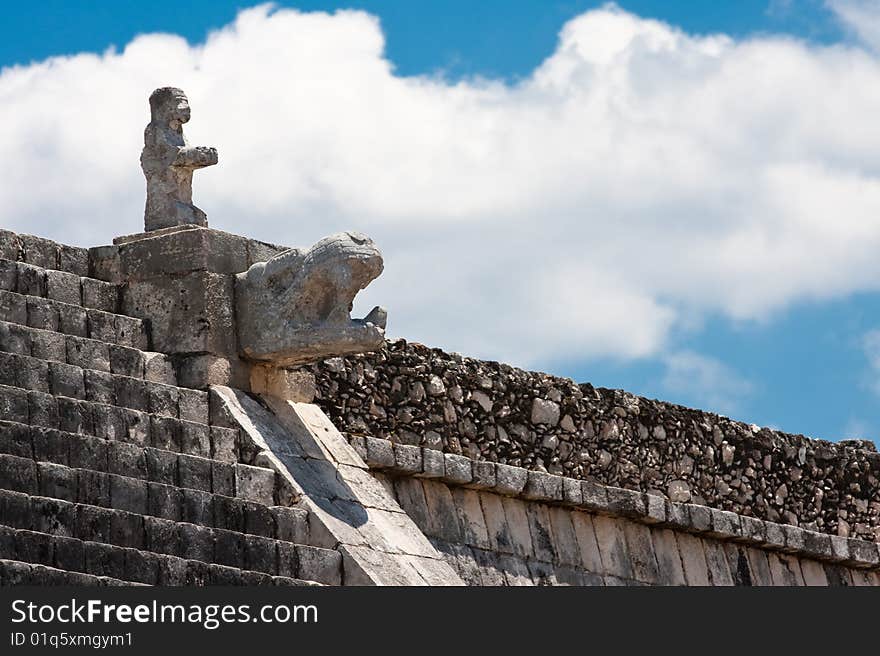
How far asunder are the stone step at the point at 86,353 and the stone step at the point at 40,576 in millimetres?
1809

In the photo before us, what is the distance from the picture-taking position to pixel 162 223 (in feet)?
41.5

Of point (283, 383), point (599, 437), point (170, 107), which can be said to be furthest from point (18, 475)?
point (599, 437)

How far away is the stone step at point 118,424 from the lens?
1066 centimetres

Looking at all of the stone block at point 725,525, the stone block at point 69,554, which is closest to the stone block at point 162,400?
the stone block at point 69,554

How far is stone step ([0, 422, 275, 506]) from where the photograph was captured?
34.1 ft

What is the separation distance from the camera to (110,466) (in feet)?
35.1

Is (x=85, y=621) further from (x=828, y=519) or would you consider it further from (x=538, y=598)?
(x=828, y=519)

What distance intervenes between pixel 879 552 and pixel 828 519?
65cm

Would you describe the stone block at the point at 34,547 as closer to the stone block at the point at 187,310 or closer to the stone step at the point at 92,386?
the stone step at the point at 92,386

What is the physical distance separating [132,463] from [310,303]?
1.73 metres

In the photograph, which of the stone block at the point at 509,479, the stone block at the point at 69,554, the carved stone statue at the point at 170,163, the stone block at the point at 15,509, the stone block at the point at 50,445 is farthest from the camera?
the stone block at the point at 509,479

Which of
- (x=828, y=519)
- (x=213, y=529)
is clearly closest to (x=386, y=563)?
(x=213, y=529)

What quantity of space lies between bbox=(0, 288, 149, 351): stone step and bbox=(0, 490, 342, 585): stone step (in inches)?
57.5

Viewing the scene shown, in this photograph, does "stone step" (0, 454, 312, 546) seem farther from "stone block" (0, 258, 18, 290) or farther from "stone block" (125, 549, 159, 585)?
"stone block" (0, 258, 18, 290)
